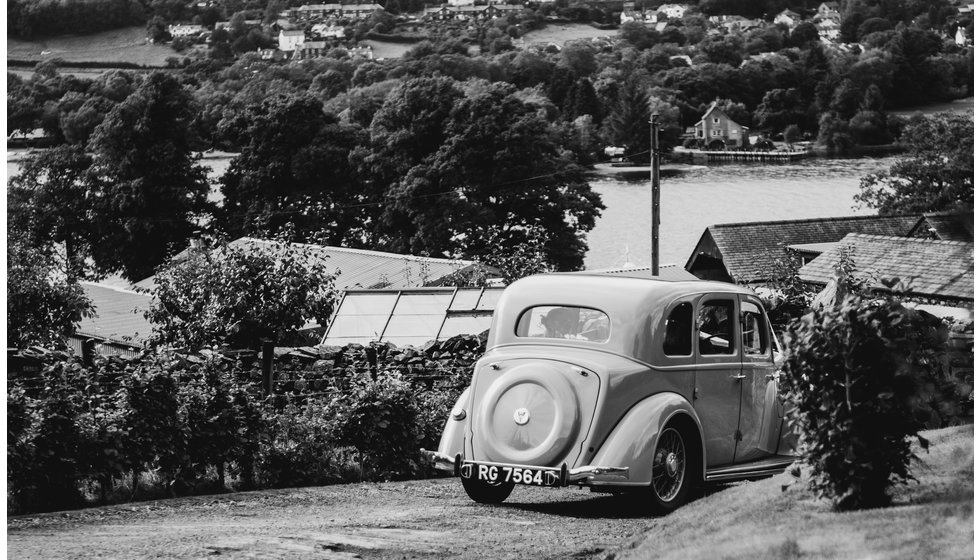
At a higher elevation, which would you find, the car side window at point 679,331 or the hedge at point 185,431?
the car side window at point 679,331

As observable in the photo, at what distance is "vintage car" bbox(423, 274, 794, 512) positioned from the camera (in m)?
9.08

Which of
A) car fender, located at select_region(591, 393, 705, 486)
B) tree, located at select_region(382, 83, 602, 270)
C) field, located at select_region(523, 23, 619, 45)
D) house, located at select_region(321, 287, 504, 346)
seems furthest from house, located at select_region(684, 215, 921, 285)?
field, located at select_region(523, 23, 619, 45)

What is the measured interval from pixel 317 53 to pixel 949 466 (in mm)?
125232

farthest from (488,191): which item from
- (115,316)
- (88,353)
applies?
(88,353)

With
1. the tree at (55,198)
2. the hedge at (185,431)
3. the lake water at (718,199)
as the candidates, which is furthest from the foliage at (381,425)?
the lake water at (718,199)

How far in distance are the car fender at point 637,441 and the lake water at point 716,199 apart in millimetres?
61745

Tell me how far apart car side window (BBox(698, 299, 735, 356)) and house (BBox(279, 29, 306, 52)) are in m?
121

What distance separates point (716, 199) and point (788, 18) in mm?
22831

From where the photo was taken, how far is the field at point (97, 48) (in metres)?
93.3

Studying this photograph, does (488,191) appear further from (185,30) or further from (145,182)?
(185,30)

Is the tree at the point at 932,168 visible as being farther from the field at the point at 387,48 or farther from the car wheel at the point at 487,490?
the field at the point at 387,48

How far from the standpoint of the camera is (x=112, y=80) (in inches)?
3024

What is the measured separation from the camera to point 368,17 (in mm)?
139125

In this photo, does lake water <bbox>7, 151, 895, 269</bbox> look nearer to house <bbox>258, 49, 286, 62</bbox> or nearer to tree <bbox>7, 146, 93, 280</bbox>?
tree <bbox>7, 146, 93, 280</bbox>
